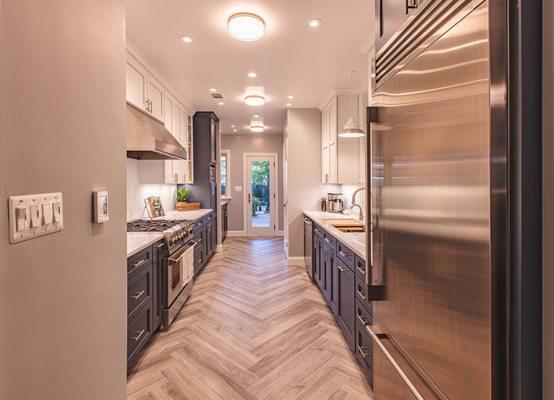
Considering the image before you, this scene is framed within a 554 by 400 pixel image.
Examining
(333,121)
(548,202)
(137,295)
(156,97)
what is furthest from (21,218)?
(333,121)

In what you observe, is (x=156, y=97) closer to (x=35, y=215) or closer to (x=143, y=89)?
(x=143, y=89)

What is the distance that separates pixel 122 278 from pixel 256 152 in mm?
7565

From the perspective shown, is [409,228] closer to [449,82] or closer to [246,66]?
[449,82]

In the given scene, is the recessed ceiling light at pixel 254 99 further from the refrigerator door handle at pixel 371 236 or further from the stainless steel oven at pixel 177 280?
the refrigerator door handle at pixel 371 236

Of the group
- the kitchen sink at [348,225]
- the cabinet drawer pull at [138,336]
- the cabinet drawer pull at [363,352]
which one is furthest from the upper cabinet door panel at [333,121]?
the cabinet drawer pull at [138,336]

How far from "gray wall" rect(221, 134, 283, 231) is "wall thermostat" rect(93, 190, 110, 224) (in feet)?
24.4

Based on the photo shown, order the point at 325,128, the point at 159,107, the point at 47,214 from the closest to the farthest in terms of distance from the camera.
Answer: the point at 47,214 < the point at 159,107 < the point at 325,128

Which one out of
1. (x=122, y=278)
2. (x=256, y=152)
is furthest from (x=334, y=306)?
(x=256, y=152)

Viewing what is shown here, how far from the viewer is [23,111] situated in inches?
30.8

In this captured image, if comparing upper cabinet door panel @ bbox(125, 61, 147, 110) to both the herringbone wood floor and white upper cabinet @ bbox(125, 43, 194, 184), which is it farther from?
the herringbone wood floor

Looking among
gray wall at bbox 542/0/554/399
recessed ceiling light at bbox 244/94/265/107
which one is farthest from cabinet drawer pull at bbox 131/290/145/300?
recessed ceiling light at bbox 244/94/265/107

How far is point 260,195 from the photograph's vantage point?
8.77 meters

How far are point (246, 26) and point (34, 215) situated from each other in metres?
2.37

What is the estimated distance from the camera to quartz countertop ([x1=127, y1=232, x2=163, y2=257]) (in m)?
2.29
